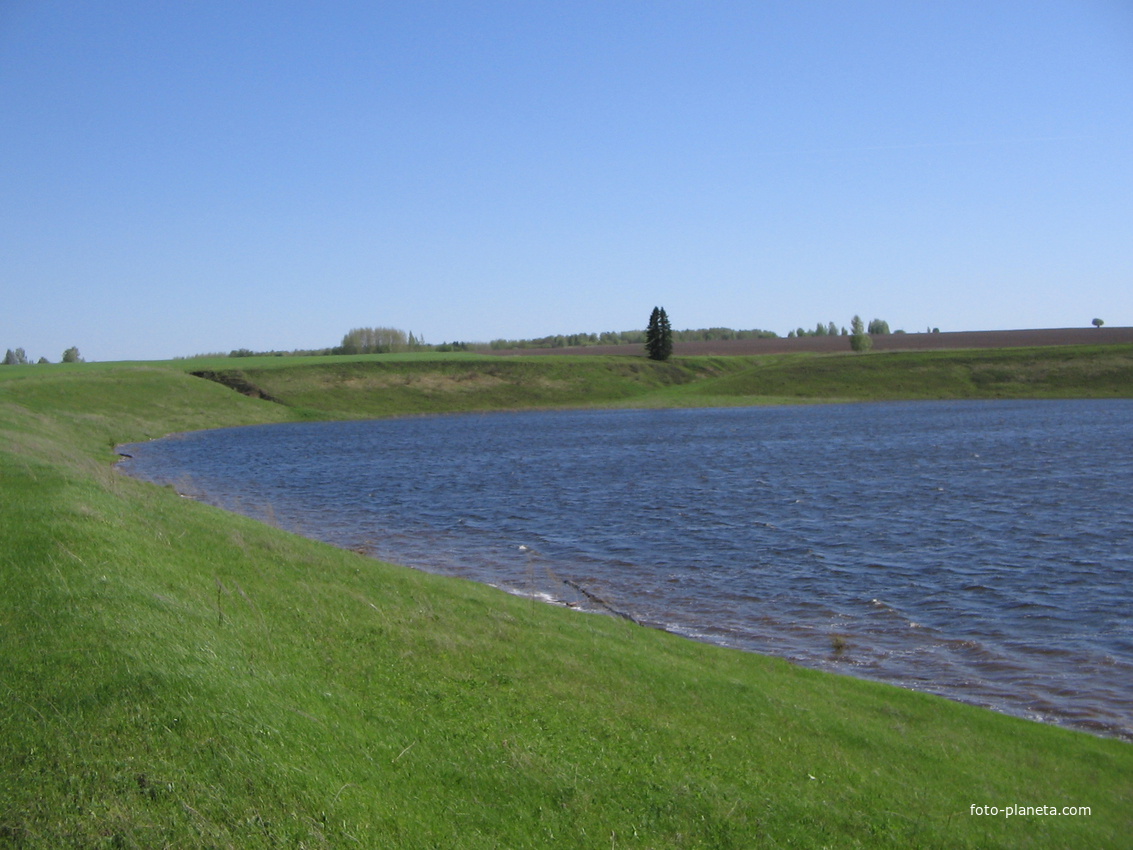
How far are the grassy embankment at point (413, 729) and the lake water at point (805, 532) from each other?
11.1ft

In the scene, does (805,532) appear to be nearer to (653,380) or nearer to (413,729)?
(413,729)

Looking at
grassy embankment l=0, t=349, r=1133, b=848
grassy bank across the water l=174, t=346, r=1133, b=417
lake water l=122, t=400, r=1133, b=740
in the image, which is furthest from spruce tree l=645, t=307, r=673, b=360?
grassy embankment l=0, t=349, r=1133, b=848

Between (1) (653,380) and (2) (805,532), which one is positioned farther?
(1) (653,380)

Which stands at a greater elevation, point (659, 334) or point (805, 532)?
point (659, 334)

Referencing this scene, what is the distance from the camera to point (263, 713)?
329 inches

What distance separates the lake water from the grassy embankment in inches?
134

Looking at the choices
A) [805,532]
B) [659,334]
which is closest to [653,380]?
[659,334]

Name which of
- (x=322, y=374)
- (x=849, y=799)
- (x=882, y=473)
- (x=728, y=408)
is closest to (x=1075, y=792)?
(x=849, y=799)

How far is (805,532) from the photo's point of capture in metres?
31.2

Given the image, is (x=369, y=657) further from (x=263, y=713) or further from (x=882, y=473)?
(x=882, y=473)

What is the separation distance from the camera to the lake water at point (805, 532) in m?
18.0

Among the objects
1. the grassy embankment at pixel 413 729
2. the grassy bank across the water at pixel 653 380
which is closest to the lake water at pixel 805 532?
the grassy embankment at pixel 413 729

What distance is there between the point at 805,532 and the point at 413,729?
79.2 ft

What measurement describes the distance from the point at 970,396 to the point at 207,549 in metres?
115
